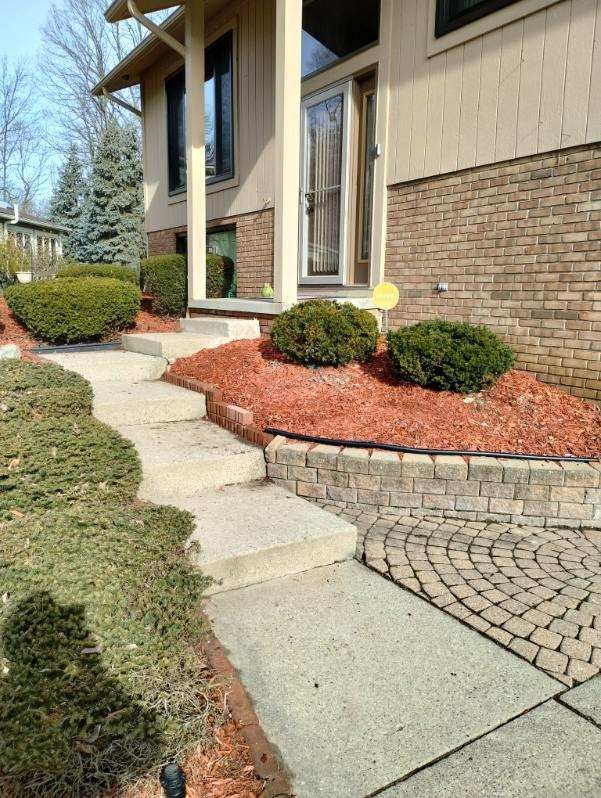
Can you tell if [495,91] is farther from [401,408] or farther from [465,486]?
[465,486]

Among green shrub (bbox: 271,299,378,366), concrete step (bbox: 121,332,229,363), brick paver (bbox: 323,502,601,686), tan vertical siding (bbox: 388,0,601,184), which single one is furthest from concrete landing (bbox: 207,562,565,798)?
tan vertical siding (bbox: 388,0,601,184)

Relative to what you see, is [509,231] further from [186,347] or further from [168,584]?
[168,584]

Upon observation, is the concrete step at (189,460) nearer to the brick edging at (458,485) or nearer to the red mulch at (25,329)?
the brick edging at (458,485)

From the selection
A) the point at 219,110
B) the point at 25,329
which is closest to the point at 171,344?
the point at 25,329

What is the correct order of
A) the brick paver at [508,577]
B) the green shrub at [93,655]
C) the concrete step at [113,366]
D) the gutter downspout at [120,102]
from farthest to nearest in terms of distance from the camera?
the gutter downspout at [120,102] < the concrete step at [113,366] < the brick paver at [508,577] < the green shrub at [93,655]

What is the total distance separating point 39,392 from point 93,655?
1.70 meters

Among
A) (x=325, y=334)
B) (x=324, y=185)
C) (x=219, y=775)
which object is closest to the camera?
(x=219, y=775)

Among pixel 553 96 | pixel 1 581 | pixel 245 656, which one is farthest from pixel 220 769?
pixel 553 96

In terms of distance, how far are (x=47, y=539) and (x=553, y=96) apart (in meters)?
4.86

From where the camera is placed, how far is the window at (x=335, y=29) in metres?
5.96

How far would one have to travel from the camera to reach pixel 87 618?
1773 mm

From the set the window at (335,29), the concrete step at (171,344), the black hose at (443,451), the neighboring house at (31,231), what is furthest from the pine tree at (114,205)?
the black hose at (443,451)

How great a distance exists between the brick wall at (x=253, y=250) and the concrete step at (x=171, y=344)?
5.89 feet

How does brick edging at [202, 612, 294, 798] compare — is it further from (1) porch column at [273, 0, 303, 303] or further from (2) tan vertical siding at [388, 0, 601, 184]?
(2) tan vertical siding at [388, 0, 601, 184]
